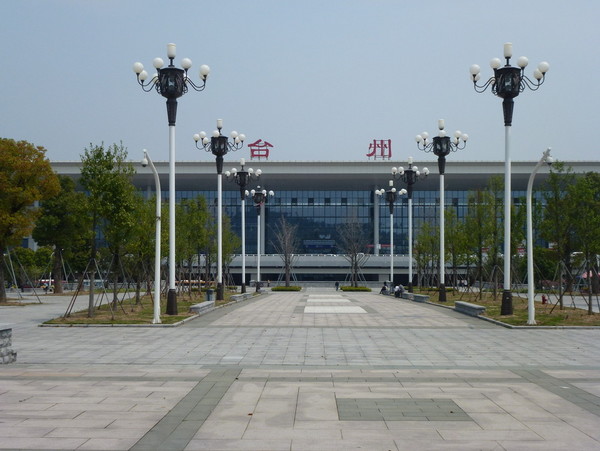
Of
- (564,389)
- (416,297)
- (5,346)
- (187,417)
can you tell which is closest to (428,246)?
(416,297)

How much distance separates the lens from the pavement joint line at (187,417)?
7.22m

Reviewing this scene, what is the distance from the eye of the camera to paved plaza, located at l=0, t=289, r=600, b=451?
294 inches

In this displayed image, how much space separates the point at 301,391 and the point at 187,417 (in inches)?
88.2

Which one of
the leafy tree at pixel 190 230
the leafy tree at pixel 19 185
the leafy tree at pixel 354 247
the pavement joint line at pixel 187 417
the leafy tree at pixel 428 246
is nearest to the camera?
the pavement joint line at pixel 187 417

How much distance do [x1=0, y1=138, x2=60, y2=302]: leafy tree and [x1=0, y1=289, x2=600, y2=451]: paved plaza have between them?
17.7 meters

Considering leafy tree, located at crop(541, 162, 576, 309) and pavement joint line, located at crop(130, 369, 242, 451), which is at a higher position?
leafy tree, located at crop(541, 162, 576, 309)

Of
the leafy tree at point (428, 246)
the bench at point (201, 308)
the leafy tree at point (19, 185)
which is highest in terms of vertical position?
the leafy tree at point (19, 185)

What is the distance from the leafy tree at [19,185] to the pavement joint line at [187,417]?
26.0m

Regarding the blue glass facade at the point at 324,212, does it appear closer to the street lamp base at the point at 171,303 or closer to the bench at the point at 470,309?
the bench at the point at 470,309

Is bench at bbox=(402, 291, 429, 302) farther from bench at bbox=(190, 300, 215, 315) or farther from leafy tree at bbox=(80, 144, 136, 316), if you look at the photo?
leafy tree at bbox=(80, 144, 136, 316)

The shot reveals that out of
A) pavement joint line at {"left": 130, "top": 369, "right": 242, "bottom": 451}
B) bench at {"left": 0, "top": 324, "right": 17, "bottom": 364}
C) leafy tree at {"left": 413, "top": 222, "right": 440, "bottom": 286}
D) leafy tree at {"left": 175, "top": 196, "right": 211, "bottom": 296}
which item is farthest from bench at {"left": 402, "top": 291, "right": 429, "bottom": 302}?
bench at {"left": 0, "top": 324, "right": 17, "bottom": 364}

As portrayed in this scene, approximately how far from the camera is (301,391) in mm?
10133

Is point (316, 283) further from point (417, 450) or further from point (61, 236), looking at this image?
point (417, 450)

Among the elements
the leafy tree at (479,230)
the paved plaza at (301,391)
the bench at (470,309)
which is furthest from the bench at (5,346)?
the leafy tree at (479,230)
